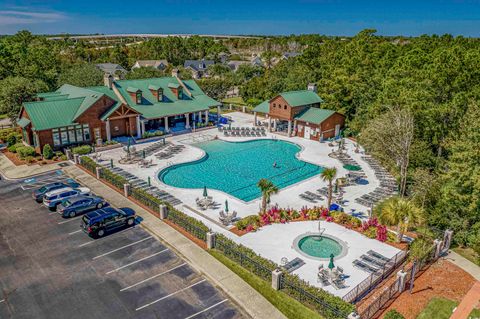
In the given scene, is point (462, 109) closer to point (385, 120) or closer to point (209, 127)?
point (385, 120)

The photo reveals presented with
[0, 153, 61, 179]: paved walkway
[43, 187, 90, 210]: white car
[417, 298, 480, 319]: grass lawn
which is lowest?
[417, 298, 480, 319]: grass lawn

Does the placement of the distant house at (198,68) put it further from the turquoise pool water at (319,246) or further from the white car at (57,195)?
the turquoise pool water at (319,246)

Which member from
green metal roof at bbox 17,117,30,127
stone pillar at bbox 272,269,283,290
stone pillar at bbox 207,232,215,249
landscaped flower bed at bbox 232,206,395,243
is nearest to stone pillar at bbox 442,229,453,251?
landscaped flower bed at bbox 232,206,395,243

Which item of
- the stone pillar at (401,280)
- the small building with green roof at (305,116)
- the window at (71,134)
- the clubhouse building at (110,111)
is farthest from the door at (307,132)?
the stone pillar at (401,280)

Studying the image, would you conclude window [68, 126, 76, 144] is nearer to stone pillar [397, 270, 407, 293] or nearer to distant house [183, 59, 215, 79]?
stone pillar [397, 270, 407, 293]

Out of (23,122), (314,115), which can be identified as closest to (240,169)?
(314,115)
